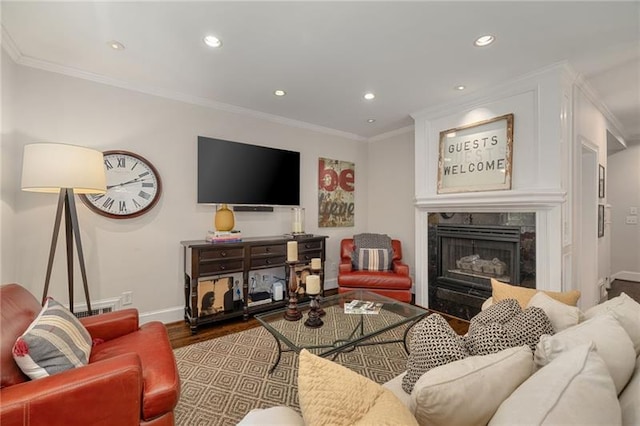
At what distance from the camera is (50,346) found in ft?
4.01

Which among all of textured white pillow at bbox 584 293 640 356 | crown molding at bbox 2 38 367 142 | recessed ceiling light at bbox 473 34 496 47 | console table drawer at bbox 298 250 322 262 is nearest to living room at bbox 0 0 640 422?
crown molding at bbox 2 38 367 142

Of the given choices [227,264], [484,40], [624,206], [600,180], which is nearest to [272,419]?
[227,264]

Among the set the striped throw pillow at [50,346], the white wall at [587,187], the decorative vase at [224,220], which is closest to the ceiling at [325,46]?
the white wall at [587,187]

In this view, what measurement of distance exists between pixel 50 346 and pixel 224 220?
Result: 1982mm

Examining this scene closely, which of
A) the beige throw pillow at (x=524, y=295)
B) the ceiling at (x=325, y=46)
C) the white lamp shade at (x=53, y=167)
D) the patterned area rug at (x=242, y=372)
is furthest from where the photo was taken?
the white lamp shade at (x=53, y=167)

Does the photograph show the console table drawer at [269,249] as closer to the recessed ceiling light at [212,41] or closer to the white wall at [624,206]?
the recessed ceiling light at [212,41]

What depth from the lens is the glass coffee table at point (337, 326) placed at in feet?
5.70

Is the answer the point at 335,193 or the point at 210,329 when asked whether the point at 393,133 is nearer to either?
the point at 335,193

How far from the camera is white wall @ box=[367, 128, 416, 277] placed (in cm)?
420

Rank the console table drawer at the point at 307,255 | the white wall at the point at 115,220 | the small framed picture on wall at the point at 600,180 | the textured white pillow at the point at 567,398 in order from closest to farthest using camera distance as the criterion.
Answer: the textured white pillow at the point at 567,398 → the white wall at the point at 115,220 → the small framed picture on wall at the point at 600,180 → the console table drawer at the point at 307,255

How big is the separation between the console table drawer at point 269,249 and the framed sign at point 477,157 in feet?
6.68

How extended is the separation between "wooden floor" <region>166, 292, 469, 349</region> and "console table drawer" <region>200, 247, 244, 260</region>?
0.73 m

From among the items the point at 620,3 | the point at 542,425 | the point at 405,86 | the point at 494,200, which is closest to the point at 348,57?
the point at 405,86

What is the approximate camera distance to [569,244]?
2672 millimetres
